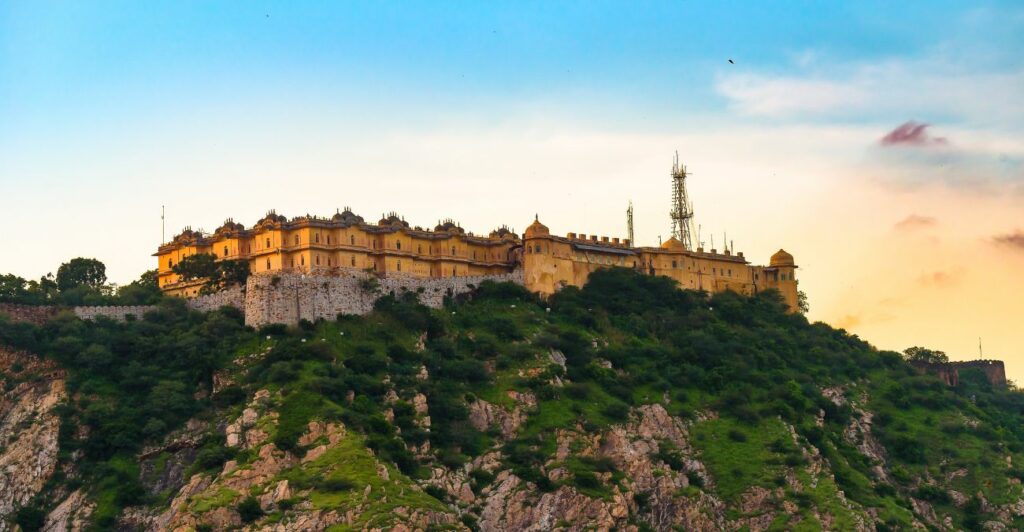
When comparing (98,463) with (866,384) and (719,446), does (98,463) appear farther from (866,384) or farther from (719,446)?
(866,384)

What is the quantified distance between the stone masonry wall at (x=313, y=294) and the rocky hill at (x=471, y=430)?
1.11m

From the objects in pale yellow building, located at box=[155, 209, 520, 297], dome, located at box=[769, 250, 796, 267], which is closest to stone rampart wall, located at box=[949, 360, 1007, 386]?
dome, located at box=[769, 250, 796, 267]

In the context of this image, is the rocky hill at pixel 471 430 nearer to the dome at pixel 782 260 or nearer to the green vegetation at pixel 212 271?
the green vegetation at pixel 212 271

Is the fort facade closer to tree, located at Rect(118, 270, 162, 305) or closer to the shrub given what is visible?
tree, located at Rect(118, 270, 162, 305)

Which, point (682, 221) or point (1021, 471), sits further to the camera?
point (682, 221)

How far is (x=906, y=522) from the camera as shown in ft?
325

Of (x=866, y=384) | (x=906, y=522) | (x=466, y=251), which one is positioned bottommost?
(x=906, y=522)

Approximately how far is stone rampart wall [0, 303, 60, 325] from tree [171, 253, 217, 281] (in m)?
11.8

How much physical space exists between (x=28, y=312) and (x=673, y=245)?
47.0 meters

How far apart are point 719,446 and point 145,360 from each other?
33448 millimetres

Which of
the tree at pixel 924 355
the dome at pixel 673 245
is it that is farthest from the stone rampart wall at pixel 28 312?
the tree at pixel 924 355

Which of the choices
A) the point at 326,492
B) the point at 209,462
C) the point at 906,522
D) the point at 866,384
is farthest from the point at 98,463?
the point at 866,384

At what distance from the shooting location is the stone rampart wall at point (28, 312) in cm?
10106

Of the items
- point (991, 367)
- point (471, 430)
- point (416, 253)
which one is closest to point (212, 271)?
point (416, 253)
